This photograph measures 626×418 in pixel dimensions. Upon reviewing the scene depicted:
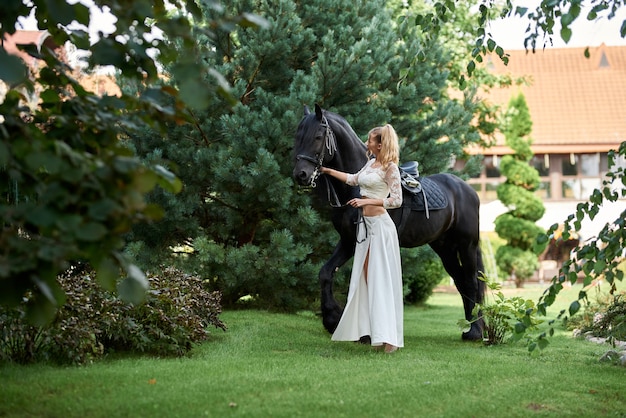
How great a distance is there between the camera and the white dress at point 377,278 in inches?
291

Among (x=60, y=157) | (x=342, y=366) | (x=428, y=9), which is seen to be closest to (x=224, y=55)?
(x=342, y=366)

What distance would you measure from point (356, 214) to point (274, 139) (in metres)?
3.12

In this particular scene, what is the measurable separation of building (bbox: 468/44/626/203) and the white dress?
25.1 m

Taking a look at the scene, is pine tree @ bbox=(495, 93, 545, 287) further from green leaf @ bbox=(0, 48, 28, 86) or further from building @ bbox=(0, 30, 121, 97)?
green leaf @ bbox=(0, 48, 28, 86)

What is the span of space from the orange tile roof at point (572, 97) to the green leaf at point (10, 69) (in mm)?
29774

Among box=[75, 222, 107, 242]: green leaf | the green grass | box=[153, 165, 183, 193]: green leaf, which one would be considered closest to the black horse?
the green grass

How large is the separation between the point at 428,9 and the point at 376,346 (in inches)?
643

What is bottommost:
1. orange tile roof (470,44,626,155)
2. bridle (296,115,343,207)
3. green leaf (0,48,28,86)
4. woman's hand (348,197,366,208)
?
woman's hand (348,197,366,208)

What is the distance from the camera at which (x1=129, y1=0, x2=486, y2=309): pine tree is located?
10742 millimetres

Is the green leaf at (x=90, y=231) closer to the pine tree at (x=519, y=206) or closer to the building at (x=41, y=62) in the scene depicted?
the building at (x=41, y=62)

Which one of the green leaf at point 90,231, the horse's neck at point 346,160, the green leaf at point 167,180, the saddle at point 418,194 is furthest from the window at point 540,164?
the green leaf at point 90,231

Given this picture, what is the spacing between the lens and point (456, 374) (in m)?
6.35

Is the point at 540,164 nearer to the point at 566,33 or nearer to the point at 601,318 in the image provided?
the point at 601,318

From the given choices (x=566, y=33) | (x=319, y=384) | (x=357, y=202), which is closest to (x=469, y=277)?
(x=357, y=202)
